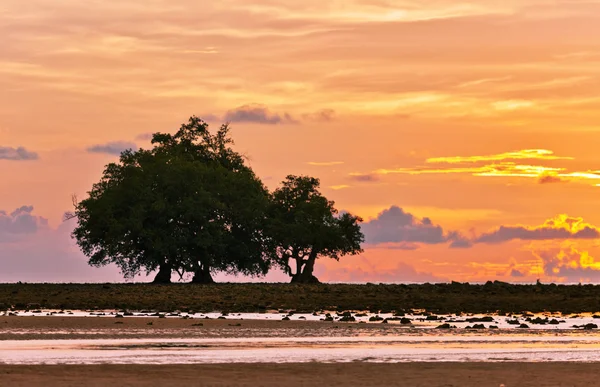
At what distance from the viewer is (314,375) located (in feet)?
107

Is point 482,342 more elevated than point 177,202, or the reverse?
point 177,202

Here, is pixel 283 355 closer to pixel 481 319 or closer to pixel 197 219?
pixel 481 319

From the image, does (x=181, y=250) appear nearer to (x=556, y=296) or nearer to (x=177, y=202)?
(x=177, y=202)

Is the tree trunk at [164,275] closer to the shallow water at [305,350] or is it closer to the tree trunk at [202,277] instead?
the tree trunk at [202,277]

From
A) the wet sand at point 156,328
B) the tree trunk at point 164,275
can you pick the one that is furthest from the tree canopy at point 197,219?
the wet sand at point 156,328

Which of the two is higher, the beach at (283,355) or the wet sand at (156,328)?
the wet sand at (156,328)

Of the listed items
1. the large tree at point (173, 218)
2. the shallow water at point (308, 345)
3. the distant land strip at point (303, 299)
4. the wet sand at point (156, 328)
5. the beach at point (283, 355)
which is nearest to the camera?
the beach at point (283, 355)

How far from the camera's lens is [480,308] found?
250 ft

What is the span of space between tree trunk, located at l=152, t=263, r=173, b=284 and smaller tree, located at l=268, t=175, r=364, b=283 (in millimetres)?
12066

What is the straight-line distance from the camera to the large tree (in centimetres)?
11338

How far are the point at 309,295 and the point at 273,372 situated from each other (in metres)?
58.0

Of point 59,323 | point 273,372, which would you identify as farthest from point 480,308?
point 273,372

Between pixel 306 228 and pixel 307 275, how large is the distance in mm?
5691

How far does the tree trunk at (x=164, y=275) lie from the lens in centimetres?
11606
